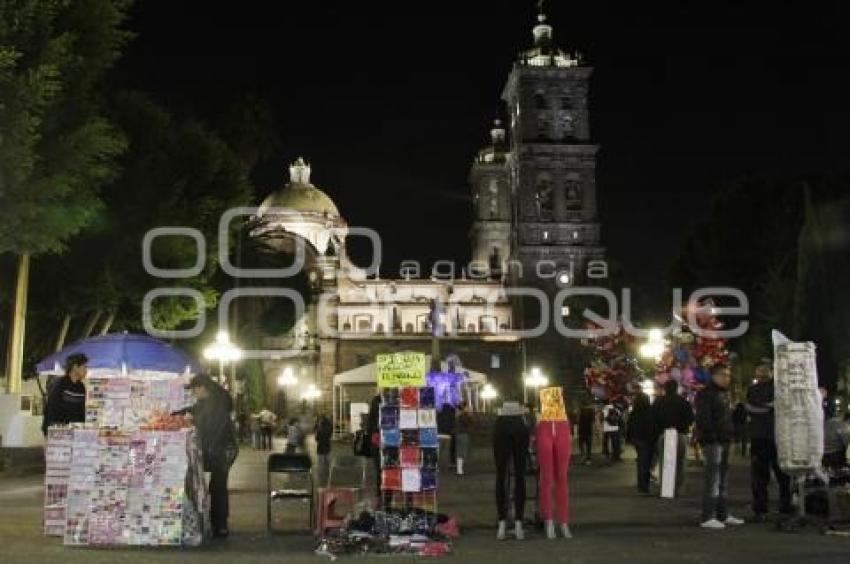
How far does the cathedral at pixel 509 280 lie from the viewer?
253ft

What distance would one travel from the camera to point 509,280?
286 ft

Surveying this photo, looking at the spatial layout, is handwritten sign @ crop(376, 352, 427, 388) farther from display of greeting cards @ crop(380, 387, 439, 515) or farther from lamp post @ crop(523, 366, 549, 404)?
lamp post @ crop(523, 366, 549, 404)

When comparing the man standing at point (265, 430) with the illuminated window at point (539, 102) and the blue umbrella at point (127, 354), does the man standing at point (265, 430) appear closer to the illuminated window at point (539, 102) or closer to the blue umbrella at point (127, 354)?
the blue umbrella at point (127, 354)

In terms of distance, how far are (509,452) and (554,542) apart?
43.4 inches

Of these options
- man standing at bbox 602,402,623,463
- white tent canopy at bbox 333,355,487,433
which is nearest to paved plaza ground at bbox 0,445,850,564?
man standing at bbox 602,402,623,463

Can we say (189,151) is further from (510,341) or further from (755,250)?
(510,341)

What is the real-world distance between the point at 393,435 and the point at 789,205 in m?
46.8

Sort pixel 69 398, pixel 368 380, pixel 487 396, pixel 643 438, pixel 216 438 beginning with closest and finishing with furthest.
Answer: pixel 216 438
pixel 69 398
pixel 643 438
pixel 368 380
pixel 487 396

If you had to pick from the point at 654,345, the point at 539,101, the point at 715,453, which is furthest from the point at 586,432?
the point at 539,101

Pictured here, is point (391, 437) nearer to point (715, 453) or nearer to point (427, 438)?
point (427, 438)

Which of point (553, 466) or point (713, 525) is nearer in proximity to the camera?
point (553, 466)

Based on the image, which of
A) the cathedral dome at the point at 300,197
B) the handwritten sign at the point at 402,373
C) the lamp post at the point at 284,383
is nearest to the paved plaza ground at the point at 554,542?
the handwritten sign at the point at 402,373

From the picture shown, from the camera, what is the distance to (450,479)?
21.3 m

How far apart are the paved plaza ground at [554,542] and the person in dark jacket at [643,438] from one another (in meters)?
0.68
